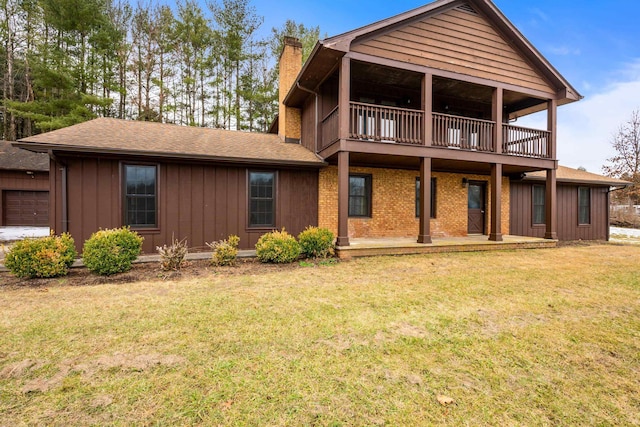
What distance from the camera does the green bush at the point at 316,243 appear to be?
732cm

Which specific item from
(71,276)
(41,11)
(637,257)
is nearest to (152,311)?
(71,276)

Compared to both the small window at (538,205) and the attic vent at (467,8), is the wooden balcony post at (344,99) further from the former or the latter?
the small window at (538,205)

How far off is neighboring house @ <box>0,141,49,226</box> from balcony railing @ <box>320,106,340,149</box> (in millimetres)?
15314

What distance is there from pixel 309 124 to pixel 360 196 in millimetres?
3264

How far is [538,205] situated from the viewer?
12523 mm

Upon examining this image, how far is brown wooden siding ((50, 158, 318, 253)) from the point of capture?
7.10 meters

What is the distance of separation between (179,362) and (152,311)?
1565 millimetres

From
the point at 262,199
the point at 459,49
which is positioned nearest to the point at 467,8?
the point at 459,49

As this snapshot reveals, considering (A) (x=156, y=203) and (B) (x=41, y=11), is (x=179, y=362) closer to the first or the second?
(A) (x=156, y=203)

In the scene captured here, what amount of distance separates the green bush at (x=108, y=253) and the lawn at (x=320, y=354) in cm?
76

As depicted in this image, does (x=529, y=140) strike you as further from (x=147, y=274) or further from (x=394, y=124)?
(x=147, y=274)

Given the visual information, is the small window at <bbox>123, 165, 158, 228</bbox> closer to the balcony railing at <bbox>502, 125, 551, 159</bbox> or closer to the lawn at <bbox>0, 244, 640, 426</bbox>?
the lawn at <bbox>0, 244, 640, 426</bbox>

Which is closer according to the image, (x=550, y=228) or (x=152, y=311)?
(x=152, y=311)

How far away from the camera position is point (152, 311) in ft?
12.2
